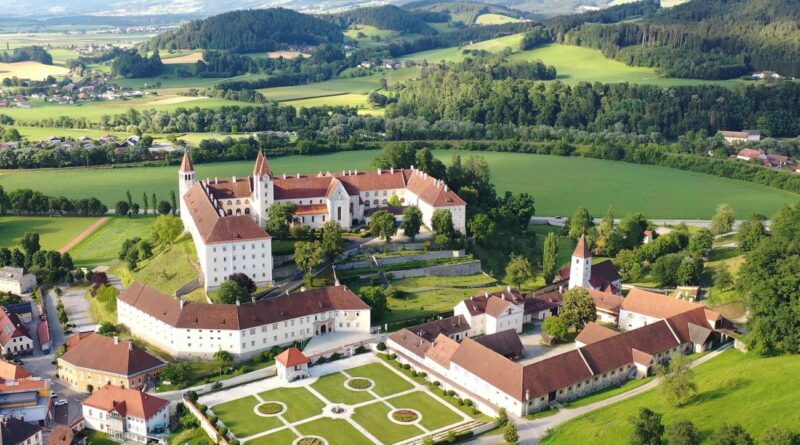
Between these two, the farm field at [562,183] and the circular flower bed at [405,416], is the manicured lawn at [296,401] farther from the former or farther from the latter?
the farm field at [562,183]

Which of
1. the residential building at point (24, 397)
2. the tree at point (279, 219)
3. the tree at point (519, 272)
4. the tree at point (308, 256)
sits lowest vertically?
the residential building at point (24, 397)

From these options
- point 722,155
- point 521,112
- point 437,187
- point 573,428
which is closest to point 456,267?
point 437,187

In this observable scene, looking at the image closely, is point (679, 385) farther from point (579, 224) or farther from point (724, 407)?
point (579, 224)

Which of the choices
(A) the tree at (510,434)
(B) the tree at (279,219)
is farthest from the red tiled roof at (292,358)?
(B) the tree at (279,219)

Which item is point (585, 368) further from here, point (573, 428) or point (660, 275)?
point (660, 275)

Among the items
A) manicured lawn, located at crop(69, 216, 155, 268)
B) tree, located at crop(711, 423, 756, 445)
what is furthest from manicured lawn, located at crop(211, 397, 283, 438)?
manicured lawn, located at crop(69, 216, 155, 268)

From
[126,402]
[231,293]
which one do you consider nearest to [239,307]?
[231,293]
